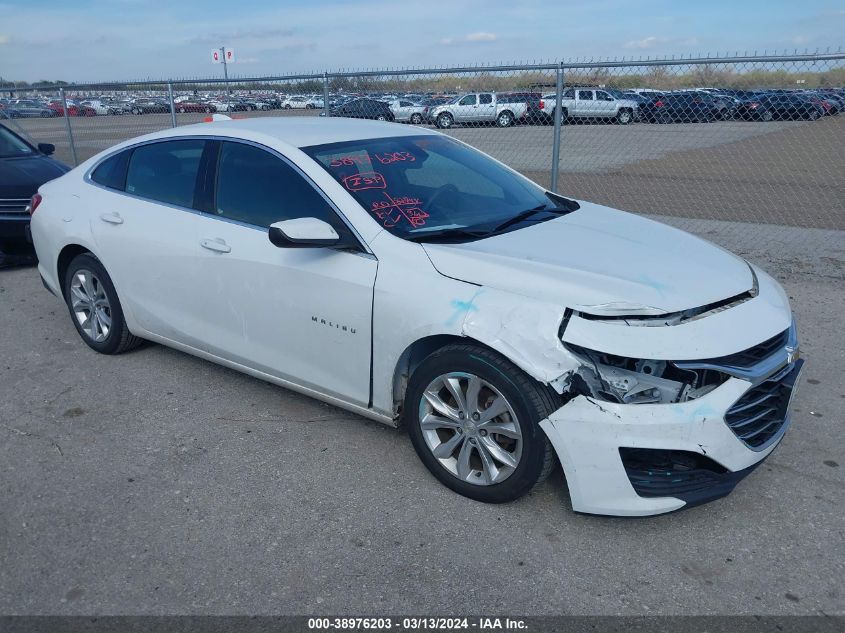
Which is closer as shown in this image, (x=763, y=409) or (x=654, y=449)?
(x=654, y=449)

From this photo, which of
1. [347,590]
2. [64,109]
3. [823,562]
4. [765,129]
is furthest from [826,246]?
[64,109]

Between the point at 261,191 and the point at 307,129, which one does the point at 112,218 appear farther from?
the point at 307,129

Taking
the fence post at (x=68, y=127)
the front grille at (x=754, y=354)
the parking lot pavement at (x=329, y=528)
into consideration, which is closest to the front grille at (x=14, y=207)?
the parking lot pavement at (x=329, y=528)

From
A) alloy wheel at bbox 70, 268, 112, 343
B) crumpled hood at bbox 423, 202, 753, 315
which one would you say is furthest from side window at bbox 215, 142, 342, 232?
alloy wheel at bbox 70, 268, 112, 343

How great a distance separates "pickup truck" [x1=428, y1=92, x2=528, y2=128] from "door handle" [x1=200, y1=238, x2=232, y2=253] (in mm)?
5394

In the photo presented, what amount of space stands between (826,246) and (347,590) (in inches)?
285

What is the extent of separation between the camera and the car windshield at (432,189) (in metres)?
3.71

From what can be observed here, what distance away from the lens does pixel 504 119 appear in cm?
885

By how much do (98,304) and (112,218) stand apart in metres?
0.68

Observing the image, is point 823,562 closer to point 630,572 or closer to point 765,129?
point 630,572

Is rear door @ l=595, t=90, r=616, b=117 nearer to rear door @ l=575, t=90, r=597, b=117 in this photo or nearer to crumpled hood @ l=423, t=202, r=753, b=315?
rear door @ l=575, t=90, r=597, b=117

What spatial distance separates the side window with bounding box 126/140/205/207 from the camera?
14.3 feet

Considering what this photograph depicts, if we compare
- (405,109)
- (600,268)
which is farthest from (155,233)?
(405,109)

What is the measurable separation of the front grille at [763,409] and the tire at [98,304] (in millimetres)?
3797
